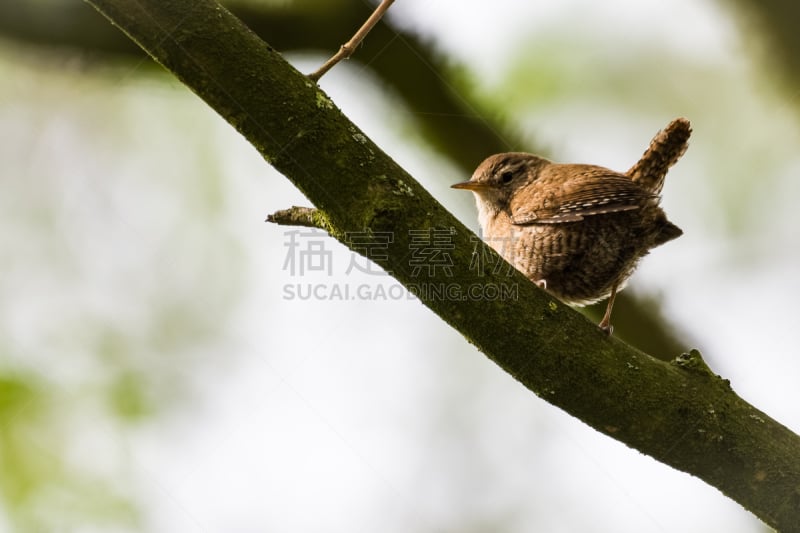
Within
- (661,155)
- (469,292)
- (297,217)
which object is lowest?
(469,292)

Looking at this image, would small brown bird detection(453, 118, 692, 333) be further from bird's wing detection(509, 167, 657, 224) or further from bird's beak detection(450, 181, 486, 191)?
bird's beak detection(450, 181, 486, 191)

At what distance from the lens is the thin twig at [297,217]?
2.44 m

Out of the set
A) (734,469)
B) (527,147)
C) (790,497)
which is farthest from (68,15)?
(790,497)

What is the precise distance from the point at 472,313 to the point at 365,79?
1.44 metres

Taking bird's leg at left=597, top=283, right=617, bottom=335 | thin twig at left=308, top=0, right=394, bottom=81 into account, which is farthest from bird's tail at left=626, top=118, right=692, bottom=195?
thin twig at left=308, top=0, right=394, bottom=81

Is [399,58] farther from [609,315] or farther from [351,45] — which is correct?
[609,315]

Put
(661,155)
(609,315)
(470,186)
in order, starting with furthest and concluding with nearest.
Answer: (470,186), (661,155), (609,315)

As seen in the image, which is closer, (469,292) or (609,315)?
(469,292)

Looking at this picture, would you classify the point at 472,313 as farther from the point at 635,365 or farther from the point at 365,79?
the point at 365,79

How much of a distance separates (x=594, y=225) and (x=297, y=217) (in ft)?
4.91

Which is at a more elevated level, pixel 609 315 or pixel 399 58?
pixel 399 58

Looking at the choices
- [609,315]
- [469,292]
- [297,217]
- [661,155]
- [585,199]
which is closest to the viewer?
[469,292]

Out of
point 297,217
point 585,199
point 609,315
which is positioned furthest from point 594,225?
point 297,217

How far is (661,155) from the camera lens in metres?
3.45
